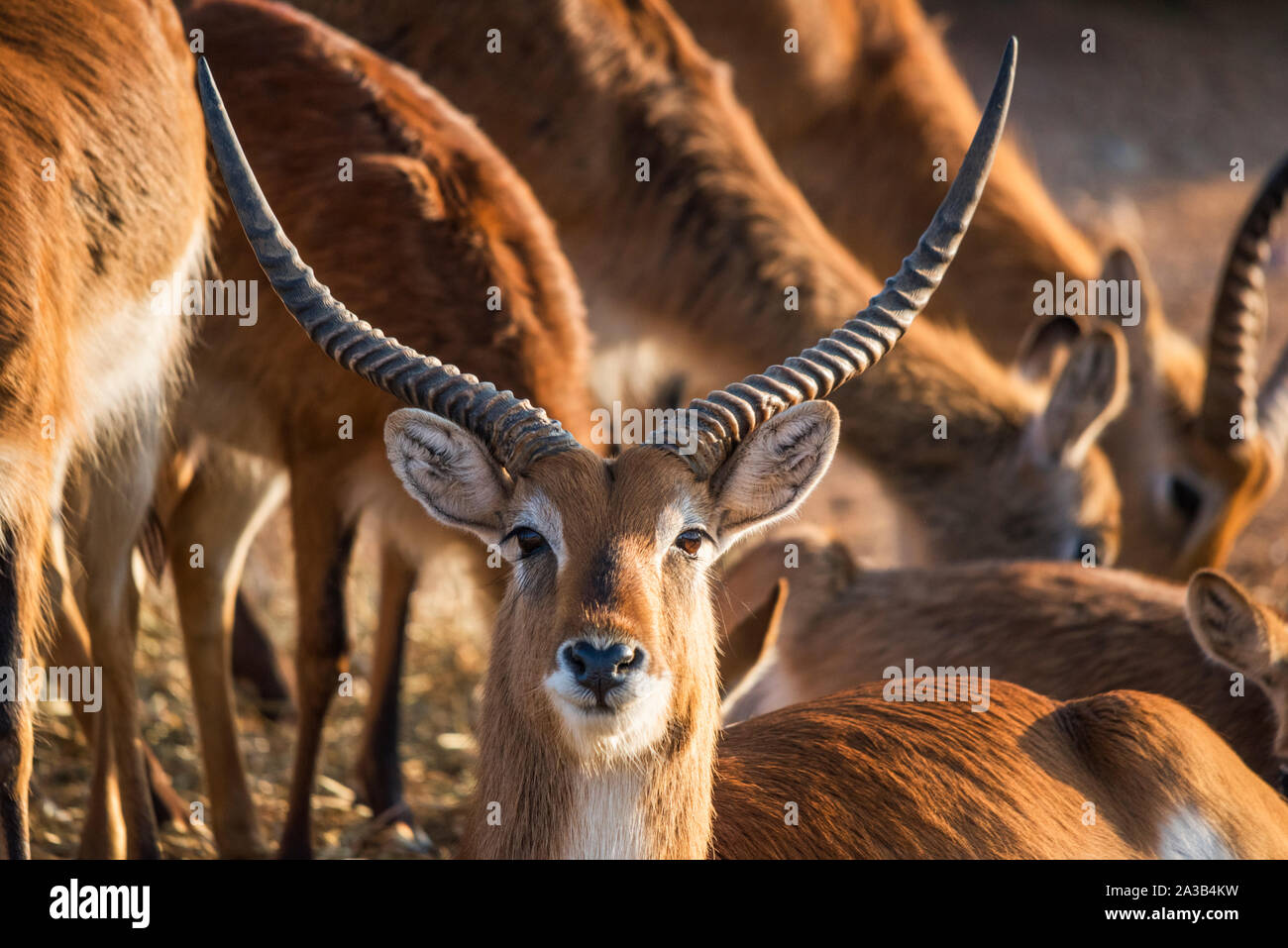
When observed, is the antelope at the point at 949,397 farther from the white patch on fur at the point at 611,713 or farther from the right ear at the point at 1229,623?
the white patch on fur at the point at 611,713

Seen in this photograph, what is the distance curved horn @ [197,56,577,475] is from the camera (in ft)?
12.7

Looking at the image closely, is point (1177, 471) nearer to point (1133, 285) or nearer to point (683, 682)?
point (1133, 285)

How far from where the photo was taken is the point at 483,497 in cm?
402

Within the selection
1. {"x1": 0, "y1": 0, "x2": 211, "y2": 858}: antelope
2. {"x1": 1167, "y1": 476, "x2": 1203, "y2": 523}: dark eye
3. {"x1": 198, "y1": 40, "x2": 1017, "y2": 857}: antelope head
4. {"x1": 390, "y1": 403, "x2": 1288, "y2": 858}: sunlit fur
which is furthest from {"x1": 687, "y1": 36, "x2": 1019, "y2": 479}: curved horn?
{"x1": 1167, "y1": 476, "x2": 1203, "y2": 523}: dark eye

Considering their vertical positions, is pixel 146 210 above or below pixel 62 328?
above

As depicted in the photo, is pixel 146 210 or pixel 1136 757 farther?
pixel 146 210

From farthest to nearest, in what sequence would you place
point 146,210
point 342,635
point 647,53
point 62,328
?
point 647,53
point 342,635
point 146,210
point 62,328

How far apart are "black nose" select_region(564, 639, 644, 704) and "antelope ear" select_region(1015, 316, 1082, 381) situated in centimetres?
446

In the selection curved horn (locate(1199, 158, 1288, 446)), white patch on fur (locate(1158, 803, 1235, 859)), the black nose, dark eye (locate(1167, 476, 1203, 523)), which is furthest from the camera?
dark eye (locate(1167, 476, 1203, 523))

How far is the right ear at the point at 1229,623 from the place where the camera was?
4.81 m

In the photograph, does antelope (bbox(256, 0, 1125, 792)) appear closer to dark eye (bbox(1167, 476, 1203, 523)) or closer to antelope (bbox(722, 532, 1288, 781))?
dark eye (bbox(1167, 476, 1203, 523))
